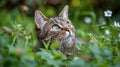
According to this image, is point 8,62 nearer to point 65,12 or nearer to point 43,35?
point 43,35

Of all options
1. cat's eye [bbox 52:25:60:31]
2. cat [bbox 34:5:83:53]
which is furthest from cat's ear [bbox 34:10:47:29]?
cat's eye [bbox 52:25:60:31]

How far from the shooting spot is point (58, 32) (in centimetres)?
477

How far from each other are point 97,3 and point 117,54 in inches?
211

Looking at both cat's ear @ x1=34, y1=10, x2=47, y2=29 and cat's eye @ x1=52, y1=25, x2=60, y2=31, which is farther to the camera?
cat's ear @ x1=34, y1=10, x2=47, y2=29

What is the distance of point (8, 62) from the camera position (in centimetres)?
319

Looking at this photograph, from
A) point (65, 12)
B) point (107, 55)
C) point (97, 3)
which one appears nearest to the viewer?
point (107, 55)

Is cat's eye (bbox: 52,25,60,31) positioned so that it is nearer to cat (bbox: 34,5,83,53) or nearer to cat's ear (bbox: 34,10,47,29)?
cat (bbox: 34,5,83,53)

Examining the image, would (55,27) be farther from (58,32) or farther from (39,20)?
(39,20)

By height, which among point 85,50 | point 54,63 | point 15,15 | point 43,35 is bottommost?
point 54,63

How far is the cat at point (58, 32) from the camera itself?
4.72 m

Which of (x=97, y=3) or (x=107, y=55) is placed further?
→ (x=97, y=3)

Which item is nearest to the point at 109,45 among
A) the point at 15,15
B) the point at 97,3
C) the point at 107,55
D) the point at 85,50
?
the point at 85,50

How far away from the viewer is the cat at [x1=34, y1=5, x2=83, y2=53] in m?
4.72

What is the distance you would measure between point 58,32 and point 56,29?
84 millimetres
